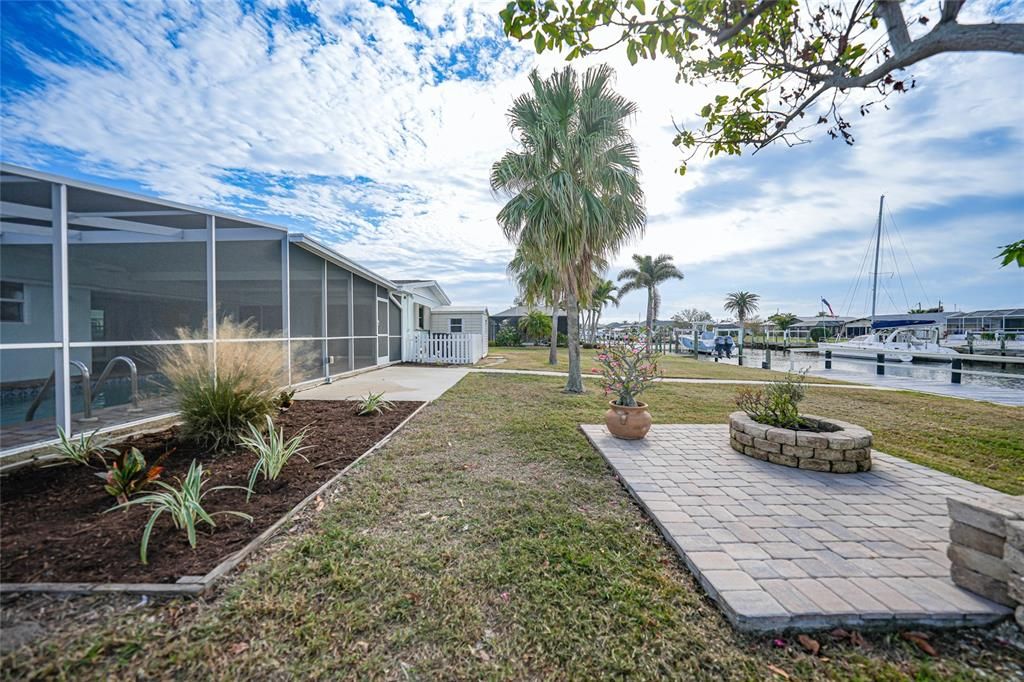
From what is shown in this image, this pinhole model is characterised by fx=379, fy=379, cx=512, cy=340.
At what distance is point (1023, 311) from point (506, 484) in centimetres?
4757

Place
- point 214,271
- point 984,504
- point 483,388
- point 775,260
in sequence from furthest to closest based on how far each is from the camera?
point 775,260, point 483,388, point 214,271, point 984,504

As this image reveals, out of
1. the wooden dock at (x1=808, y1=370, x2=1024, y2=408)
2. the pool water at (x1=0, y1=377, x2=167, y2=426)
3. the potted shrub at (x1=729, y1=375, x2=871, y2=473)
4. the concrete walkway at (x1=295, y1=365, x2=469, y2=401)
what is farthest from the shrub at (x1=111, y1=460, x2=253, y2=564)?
the wooden dock at (x1=808, y1=370, x2=1024, y2=408)

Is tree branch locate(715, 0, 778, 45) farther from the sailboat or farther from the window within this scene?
the sailboat

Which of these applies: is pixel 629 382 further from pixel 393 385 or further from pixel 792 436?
pixel 393 385

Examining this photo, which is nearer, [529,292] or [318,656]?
[318,656]

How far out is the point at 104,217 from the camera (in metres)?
5.54

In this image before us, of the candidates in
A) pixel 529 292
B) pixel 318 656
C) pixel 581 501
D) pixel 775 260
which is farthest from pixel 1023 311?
pixel 318 656

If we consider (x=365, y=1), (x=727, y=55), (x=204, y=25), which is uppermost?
(x=365, y=1)

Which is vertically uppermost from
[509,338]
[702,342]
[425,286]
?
[425,286]

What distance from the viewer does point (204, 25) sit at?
14.8ft

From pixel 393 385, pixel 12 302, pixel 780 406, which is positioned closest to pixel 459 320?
pixel 393 385

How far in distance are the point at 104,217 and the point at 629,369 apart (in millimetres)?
7860

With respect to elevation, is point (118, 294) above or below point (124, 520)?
above

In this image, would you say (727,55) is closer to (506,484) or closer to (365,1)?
(506,484)
